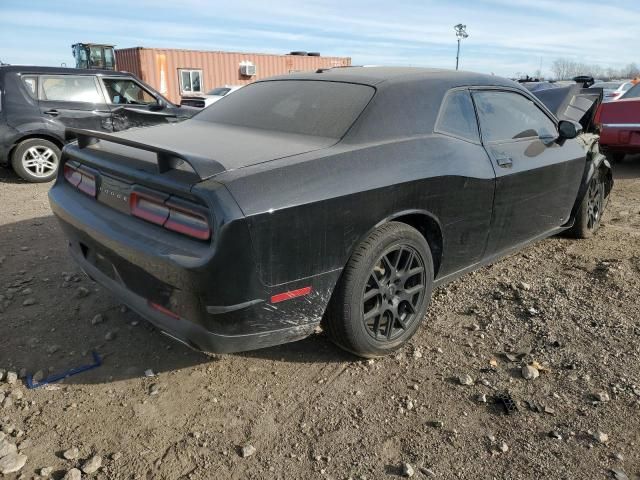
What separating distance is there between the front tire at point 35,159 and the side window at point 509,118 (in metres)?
6.02

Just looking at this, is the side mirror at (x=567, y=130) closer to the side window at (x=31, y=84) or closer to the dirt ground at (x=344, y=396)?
the dirt ground at (x=344, y=396)

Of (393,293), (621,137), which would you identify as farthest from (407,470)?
(621,137)

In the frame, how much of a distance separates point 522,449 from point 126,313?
7.80 feet

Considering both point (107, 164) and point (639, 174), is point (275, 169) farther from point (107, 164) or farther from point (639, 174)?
point (639, 174)

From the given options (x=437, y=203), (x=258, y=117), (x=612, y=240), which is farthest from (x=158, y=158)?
(x=612, y=240)

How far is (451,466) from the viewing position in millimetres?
2043

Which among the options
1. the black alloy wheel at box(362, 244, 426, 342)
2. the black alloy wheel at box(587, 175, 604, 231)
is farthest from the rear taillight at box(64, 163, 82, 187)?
the black alloy wheel at box(587, 175, 604, 231)

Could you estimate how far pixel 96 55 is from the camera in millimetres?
22656

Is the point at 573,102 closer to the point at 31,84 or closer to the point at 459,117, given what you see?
the point at 459,117

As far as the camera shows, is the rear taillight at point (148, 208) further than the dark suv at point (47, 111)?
No

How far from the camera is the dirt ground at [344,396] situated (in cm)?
207

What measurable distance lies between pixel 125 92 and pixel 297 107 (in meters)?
6.18

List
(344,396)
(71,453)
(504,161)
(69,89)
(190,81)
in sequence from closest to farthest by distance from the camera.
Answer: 1. (71,453)
2. (344,396)
3. (504,161)
4. (69,89)
5. (190,81)

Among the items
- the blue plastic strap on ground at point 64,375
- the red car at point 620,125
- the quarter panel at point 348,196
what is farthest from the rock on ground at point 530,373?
the red car at point 620,125
